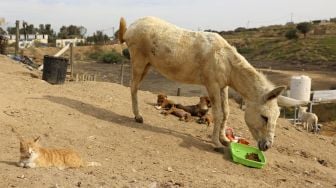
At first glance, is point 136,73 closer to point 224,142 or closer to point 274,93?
point 224,142

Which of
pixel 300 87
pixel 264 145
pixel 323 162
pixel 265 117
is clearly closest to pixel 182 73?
pixel 265 117

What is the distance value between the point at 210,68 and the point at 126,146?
2.19 metres

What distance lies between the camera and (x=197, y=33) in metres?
9.24

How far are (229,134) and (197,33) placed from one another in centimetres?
209

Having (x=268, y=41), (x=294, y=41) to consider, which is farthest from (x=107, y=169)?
(x=268, y=41)

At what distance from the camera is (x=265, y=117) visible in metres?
8.14

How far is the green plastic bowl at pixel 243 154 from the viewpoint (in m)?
8.10

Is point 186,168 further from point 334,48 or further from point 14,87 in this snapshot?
point 334,48

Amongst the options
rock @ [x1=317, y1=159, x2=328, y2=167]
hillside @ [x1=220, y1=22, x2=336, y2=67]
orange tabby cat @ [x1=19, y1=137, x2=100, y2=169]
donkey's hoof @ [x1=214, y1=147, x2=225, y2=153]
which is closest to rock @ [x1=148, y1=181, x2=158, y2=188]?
orange tabby cat @ [x1=19, y1=137, x2=100, y2=169]

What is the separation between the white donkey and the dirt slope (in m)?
0.68

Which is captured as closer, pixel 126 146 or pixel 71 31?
pixel 126 146

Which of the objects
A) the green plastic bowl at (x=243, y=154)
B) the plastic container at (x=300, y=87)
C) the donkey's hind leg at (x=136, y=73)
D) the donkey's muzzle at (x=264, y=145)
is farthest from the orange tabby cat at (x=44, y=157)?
the plastic container at (x=300, y=87)

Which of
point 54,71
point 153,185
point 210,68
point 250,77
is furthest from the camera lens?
point 54,71

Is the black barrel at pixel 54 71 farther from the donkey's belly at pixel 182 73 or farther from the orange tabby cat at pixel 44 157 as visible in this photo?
the orange tabby cat at pixel 44 157
